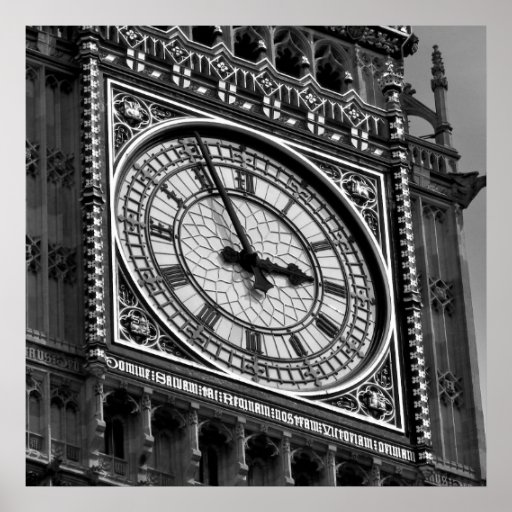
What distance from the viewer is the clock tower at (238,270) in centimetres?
2775

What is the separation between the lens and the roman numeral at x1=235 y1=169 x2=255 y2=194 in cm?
2925

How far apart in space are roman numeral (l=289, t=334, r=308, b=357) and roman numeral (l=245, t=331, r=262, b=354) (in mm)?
289

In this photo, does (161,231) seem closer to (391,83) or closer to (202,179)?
(202,179)

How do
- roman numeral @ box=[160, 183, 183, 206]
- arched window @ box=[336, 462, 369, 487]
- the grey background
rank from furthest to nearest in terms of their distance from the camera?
roman numeral @ box=[160, 183, 183, 206]
arched window @ box=[336, 462, 369, 487]
the grey background

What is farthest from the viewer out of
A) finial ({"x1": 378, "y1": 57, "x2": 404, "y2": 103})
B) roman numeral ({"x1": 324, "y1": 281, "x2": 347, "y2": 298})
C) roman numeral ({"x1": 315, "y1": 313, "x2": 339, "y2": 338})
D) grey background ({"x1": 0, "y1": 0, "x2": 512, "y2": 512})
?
finial ({"x1": 378, "y1": 57, "x2": 404, "y2": 103})

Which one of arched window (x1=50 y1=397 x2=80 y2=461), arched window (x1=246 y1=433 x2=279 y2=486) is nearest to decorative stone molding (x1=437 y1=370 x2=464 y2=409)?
arched window (x1=246 y1=433 x2=279 y2=486)

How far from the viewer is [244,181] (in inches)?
1153

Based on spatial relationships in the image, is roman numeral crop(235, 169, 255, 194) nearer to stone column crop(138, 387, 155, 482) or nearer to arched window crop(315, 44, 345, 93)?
arched window crop(315, 44, 345, 93)

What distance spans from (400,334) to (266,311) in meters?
1.13

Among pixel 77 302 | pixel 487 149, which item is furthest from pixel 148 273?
pixel 487 149

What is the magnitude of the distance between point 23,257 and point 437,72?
4.68 meters

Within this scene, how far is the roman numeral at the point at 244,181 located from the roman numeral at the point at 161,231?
84 centimetres

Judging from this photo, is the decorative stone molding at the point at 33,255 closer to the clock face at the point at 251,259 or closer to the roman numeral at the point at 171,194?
the clock face at the point at 251,259

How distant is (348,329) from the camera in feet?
95.5
